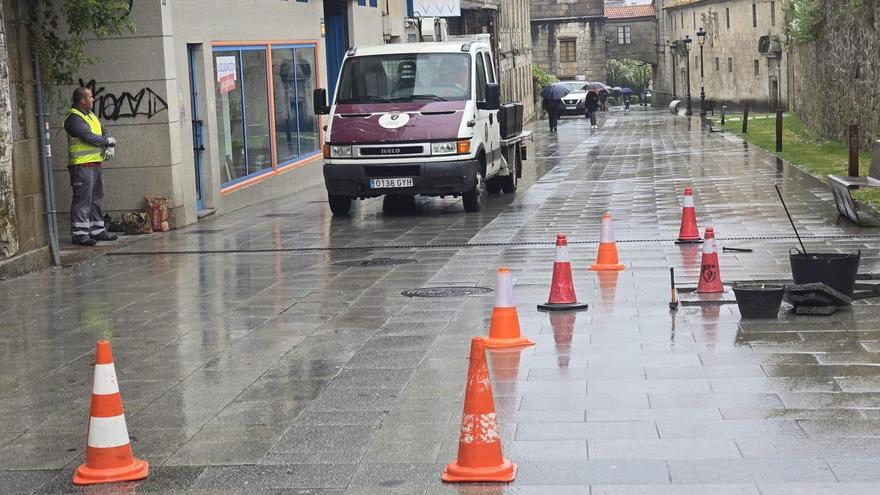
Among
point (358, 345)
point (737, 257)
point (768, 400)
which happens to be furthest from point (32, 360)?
point (737, 257)

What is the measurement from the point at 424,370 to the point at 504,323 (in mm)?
911

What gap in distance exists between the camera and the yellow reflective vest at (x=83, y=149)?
17000 millimetres

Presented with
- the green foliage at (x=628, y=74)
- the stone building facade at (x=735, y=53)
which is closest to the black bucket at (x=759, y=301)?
the stone building facade at (x=735, y=53)

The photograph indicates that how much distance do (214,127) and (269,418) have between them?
13674 millimetres

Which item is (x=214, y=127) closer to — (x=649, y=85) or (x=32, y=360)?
(x=32, y=360)

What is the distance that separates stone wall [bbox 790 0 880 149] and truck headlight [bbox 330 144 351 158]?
45.1ft

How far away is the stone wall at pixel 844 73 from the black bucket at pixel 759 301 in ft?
65.5

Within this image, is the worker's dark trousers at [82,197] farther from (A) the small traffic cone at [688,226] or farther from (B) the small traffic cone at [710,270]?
(B) the small traffic cone at [710,270]

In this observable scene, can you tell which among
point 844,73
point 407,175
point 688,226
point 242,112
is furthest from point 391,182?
point 844,73

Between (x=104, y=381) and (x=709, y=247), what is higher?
(x=104, y=381)

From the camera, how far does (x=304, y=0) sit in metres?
27.7

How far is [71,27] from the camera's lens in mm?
16609

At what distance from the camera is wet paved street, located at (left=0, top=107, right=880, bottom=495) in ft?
21.2

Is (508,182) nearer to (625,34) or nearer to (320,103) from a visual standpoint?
(320,103)
